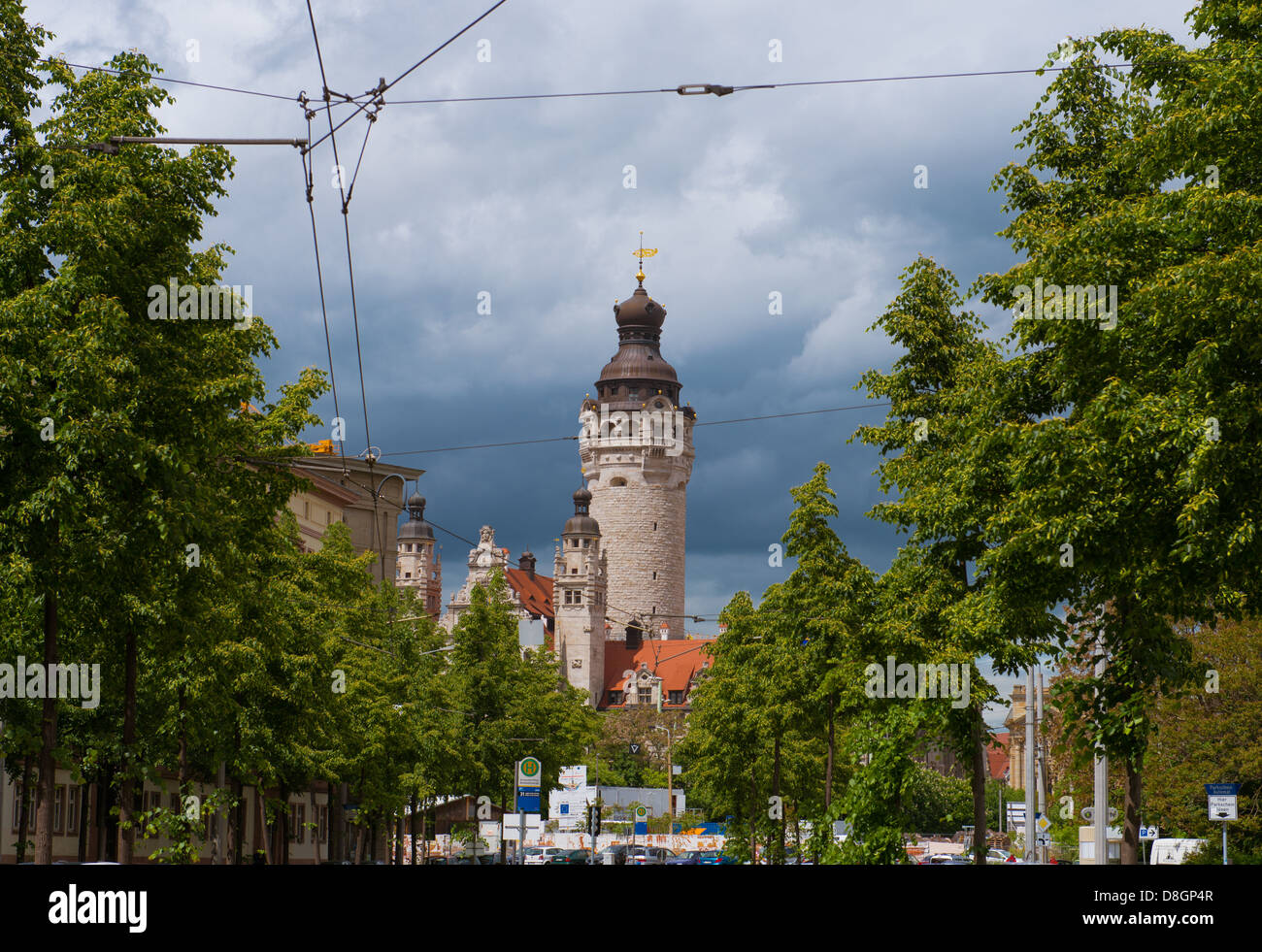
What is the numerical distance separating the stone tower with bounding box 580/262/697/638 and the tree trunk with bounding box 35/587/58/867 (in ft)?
497

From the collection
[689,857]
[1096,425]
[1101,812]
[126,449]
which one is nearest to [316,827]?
[689,857]

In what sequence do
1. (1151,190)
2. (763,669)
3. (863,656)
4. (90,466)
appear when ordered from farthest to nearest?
1. (763,669)
2. (863,656)
3. (1151,190)
4. (90,466)

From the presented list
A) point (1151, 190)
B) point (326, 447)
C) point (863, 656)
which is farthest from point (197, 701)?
point (326, 447)

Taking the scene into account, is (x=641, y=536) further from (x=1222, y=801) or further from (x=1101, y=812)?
(x=1222, y=801)

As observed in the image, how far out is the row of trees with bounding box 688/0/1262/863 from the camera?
1714 cm

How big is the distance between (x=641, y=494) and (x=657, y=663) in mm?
22391

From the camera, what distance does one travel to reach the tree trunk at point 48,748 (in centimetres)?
1875

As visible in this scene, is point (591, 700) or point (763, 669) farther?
point (591, 700)

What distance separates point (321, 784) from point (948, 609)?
54.5 meters

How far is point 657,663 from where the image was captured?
186000mm

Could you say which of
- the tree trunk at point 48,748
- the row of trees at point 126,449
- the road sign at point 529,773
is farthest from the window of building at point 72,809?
the tree trunk at point 48,748

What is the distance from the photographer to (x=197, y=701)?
2752cm
